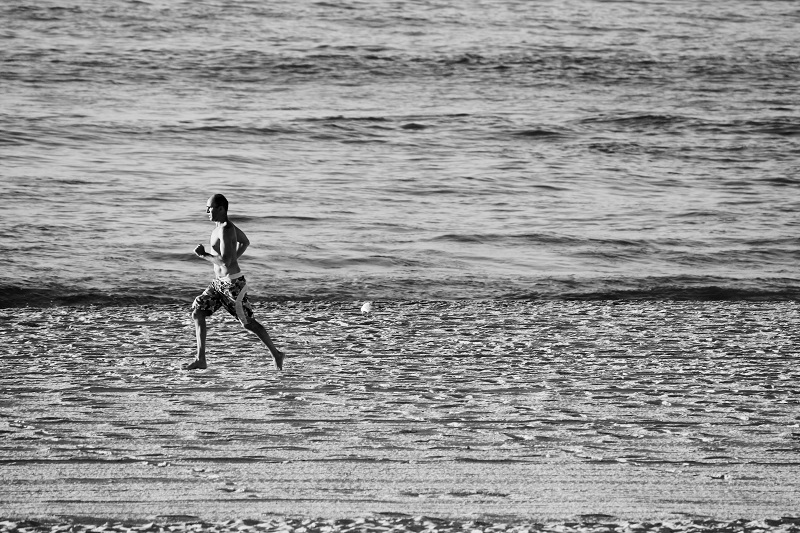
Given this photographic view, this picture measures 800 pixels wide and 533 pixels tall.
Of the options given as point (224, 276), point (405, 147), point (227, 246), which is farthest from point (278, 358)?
point (405, 147)

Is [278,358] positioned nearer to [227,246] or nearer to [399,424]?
[227,246]

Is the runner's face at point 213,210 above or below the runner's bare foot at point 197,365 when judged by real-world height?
above

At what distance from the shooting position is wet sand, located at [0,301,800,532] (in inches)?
229

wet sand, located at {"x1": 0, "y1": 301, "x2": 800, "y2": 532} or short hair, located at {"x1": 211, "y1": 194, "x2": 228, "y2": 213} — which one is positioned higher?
short hair, located at {"x1": 211, "y1": 194, "x2": 228, "y2": 213}

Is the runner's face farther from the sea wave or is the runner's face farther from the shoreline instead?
the sea wave

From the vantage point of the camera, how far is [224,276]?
8273 millimetres

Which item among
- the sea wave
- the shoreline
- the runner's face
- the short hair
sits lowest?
the sea wave

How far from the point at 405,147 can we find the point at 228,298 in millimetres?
19504

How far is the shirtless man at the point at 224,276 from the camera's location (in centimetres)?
812

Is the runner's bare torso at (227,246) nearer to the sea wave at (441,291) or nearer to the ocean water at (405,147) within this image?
the sea wave at (441,291)

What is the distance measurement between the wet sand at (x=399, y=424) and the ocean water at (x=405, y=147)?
340 cm

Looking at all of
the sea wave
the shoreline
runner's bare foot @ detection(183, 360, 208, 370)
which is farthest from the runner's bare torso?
the sea wave

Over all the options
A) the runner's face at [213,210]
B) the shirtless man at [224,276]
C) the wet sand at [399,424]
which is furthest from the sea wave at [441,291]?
the runner's face at [213,210]

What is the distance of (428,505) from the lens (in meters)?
5.82
